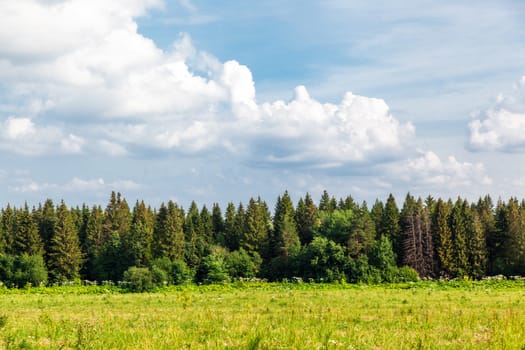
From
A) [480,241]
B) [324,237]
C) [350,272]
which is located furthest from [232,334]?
[480,241]

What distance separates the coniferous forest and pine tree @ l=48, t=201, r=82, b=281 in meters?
0.18

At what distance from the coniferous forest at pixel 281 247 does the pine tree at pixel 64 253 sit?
0.18 m

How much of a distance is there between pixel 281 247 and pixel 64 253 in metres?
39.9

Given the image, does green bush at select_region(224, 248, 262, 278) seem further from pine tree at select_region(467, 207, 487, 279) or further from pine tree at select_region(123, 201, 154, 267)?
pine tree at select_region(467, 207, 487, 279)

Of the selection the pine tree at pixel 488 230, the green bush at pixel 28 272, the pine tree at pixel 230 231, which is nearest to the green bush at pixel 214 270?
the pine tree at pixel 230 231

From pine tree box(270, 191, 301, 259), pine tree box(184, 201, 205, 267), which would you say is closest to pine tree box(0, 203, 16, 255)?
pine tree box(184, 201, 205, 267)

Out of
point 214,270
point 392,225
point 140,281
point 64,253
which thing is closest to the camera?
point 140,281

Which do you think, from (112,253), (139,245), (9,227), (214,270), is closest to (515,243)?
(214,270)

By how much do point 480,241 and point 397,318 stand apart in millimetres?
75940

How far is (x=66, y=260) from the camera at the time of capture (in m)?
97.0

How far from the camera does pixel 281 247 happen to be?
328ft

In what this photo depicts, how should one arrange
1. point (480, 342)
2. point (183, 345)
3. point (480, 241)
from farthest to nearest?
point (480, 241) < point (480, 342) < point (183, 345)

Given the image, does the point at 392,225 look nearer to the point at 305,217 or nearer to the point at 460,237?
the point at 460,237

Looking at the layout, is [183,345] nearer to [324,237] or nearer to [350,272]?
[350,272]
